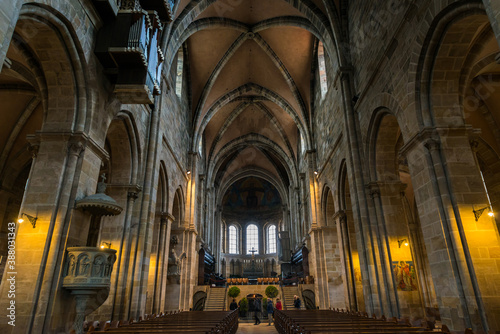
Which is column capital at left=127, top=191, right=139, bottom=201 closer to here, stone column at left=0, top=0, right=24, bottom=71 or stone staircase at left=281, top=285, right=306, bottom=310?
stone column at left=0, top=0, right=24, bottom=71

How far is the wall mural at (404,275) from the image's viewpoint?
9.49 metres

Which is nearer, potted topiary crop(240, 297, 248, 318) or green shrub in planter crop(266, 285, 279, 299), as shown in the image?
potted topiary crop(240, 297, 248, 318)

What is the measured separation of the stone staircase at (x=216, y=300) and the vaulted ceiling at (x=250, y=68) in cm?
939

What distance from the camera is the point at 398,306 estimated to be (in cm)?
925

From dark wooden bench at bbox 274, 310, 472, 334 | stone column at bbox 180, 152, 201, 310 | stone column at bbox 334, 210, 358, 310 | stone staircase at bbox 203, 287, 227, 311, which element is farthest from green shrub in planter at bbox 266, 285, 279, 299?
dark wooden bench at bbox 274, 310, 472, 334

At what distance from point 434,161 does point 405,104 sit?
172cm

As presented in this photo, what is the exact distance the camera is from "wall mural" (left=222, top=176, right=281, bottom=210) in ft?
136

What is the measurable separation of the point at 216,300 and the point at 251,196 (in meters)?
21.2

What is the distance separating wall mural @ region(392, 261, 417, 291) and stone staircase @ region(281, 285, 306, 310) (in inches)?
482

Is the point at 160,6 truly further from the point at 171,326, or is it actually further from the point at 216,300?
the point at 216,300

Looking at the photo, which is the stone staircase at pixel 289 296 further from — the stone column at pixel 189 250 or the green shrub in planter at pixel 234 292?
A: the stone column at pixel 189 250

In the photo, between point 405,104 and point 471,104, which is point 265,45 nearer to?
point 471,104

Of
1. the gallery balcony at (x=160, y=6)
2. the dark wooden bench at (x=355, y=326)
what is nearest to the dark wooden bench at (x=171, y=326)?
the dark wooden bench at (x=355, y=326)

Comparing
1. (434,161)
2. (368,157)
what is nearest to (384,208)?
(368,157)
